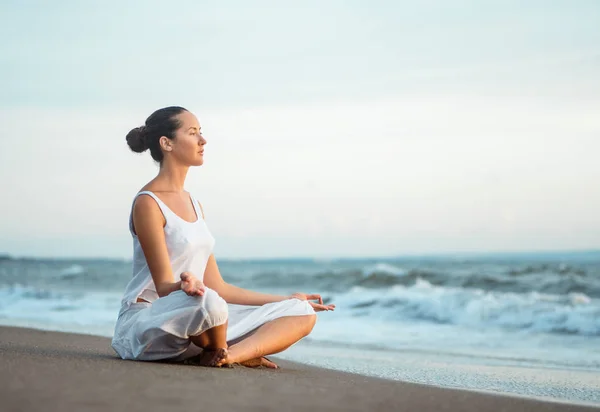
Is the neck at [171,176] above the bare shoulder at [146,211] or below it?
above

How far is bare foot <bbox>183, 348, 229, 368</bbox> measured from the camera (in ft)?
13.6

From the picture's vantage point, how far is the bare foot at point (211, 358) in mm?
4152

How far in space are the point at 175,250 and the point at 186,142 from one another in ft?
2.08

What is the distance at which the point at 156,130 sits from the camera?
4457 mm

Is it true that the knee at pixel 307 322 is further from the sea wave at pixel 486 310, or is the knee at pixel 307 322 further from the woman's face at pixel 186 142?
the sea wave at pixel 486 310

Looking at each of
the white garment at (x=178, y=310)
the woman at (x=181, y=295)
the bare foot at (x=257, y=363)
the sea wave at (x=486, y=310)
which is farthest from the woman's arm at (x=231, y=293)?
the sea wave at (x=486, y=310)

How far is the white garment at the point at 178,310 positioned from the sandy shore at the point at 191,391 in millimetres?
141

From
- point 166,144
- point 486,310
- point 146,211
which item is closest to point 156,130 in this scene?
point 166,144

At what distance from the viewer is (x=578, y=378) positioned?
19.7 feet

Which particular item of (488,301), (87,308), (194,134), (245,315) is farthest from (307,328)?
(87,308)

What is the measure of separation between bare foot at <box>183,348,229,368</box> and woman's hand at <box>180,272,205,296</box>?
1.53 ft

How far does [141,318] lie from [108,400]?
1173mm

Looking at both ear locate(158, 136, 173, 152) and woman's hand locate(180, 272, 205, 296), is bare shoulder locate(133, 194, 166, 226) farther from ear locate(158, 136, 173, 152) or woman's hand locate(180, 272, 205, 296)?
woman's hand locate(180, 272, 205, 296)

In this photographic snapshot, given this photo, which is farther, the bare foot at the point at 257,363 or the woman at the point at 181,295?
the bare foot at the point at 257,363
